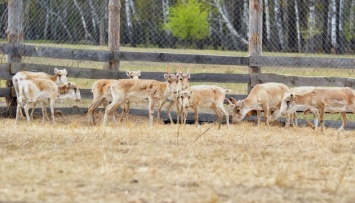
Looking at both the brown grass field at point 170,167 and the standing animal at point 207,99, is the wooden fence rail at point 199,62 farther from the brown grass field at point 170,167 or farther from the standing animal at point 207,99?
the brown grass field at point 170,167

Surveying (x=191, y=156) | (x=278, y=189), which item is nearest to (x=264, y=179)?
(x=278, y=189)

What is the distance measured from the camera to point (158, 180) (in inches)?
328

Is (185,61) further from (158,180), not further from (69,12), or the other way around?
(69,12)

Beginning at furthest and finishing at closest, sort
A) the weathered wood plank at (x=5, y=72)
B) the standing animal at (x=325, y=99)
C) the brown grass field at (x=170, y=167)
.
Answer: the weathered wood plank at (x=5, y=72) → the standing animal at (x=325, y=99) → the brown grass field at (x=170, y=167)

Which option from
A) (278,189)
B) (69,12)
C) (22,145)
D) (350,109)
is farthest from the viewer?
(69,12)

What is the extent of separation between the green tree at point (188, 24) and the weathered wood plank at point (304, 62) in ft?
39.8

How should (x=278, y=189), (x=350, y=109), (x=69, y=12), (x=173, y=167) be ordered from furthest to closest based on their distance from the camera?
(x=69, y=12) → (x=350, y=109) → (x=173, y=167) → (x=278, y=189)

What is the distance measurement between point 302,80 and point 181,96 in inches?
123

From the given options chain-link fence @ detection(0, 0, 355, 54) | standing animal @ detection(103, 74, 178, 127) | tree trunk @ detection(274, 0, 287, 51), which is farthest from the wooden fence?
tree trunk @ detection(274, 0, 287, 51)

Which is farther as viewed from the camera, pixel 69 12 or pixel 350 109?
pixel 69 12

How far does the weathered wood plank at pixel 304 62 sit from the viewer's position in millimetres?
17953

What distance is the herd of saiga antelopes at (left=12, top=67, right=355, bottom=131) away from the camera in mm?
16125

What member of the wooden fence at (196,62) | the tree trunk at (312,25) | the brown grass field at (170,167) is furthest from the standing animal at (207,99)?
the tree trunk at (312,25)

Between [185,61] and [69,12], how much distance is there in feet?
57.0
